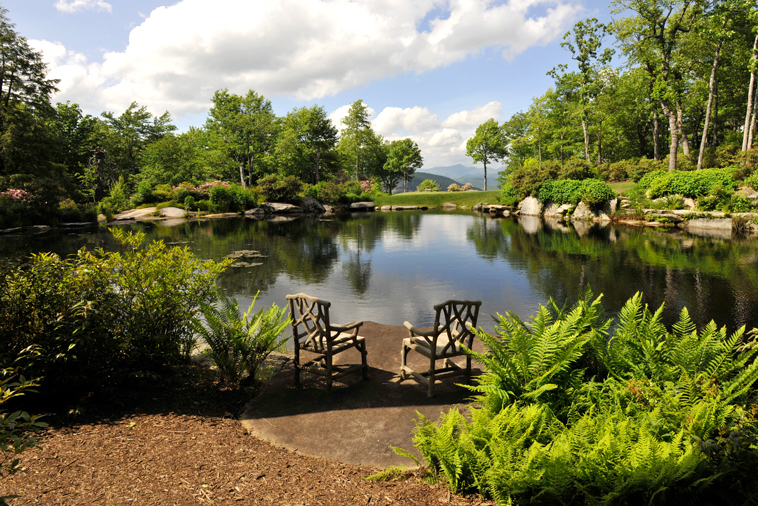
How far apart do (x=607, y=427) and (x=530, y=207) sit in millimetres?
32545

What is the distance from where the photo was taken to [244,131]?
4466cm

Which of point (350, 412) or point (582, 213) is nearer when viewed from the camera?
point (350, 412)

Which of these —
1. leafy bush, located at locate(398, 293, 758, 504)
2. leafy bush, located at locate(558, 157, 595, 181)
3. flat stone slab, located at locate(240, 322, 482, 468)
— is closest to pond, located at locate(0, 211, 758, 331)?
flat stone slab, located at locate(240, 322, 482, 468)

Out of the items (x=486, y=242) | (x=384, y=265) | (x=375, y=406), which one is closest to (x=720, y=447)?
(x=375, y=406)

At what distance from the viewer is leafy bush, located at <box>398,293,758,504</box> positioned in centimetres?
229

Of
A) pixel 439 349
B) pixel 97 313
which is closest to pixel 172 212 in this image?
pixel 97 313

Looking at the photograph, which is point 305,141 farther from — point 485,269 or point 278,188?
point 485,269

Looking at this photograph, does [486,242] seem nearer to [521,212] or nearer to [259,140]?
[521,212]

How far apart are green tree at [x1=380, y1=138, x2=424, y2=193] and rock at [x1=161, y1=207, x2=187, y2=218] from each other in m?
41.7

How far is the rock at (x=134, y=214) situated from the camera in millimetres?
32656

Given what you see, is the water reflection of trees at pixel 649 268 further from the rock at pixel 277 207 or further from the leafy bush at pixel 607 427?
the rock at pixel 277 207

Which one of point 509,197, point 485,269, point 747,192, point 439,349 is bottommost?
point 485,269

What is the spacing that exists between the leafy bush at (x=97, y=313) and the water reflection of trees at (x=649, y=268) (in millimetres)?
7934

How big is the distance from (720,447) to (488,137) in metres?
62.4
